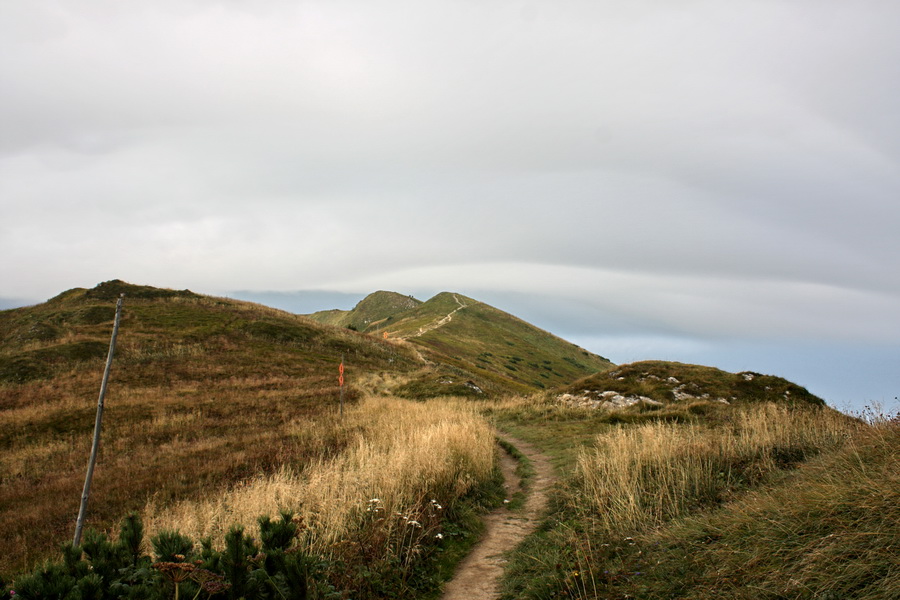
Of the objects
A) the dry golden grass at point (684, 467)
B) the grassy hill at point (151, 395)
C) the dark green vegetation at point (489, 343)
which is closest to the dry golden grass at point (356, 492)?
the grassy hill at point (151, 395)

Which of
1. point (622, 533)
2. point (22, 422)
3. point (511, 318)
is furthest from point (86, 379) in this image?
point (511, 318)

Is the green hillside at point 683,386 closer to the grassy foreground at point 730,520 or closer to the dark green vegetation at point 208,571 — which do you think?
the grassy foreground at point 730,520

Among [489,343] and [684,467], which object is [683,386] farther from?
[489,343]

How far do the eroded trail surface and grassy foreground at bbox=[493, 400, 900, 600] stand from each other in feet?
1.19

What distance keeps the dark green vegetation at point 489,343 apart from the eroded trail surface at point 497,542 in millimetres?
53332

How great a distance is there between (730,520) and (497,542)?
162 inches

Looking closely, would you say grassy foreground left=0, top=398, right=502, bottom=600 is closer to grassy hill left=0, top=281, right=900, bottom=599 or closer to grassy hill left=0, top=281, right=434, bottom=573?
grassy hill left=0, top=281, right=900, bottom=599

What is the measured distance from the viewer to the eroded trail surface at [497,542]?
6414mm

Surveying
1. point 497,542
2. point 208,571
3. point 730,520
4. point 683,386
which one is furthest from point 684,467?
point 683,386

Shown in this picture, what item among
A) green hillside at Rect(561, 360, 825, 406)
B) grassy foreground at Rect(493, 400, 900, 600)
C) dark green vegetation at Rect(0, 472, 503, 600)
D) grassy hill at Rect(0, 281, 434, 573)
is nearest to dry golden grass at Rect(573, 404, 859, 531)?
grassy foreground at Rect(493, 400, 900, 600)

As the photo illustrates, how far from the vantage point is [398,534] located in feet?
23.5

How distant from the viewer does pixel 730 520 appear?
545cm

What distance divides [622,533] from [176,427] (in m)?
24.0

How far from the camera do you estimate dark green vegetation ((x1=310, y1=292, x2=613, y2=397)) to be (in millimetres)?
89312
